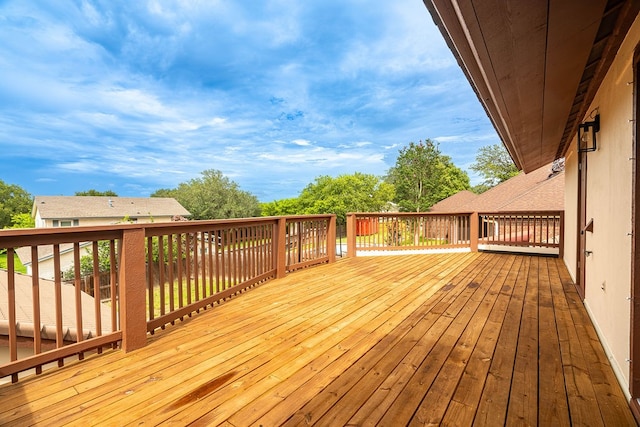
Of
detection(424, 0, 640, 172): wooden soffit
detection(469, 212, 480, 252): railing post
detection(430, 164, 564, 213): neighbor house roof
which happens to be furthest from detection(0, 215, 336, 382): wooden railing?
detection(430, 164, 564, 213): neighbor house roof

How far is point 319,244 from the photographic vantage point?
5453 millimetres

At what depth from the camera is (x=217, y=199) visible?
34.2 m

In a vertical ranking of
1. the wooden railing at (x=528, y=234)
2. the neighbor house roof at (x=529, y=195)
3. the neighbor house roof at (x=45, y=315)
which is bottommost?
the neighbor house roof at (x=45, y=315)

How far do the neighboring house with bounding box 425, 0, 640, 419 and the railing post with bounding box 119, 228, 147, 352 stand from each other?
8.04 ft

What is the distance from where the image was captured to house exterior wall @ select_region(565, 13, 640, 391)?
64.7 inches

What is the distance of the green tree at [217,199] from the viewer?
3331 centimetres

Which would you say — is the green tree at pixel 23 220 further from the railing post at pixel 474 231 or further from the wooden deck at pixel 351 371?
the railing post at pixel 474 231

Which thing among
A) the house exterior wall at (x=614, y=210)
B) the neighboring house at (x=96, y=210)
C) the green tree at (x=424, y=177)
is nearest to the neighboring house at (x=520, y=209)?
the house exterior wall at (x=614, y=210)

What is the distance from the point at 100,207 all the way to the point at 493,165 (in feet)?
131

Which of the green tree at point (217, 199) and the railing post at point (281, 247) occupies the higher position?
the green tree at point (217, 199)

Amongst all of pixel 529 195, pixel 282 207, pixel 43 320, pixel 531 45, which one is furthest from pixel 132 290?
pixel 282 207

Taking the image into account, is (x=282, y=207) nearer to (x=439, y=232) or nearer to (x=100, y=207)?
(x=100, y=207)

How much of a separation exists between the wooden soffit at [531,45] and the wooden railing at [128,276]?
2475 mm

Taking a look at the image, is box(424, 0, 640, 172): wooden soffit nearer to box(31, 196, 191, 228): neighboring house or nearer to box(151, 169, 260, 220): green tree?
box(31, 196, 191, 228): neighboring house
